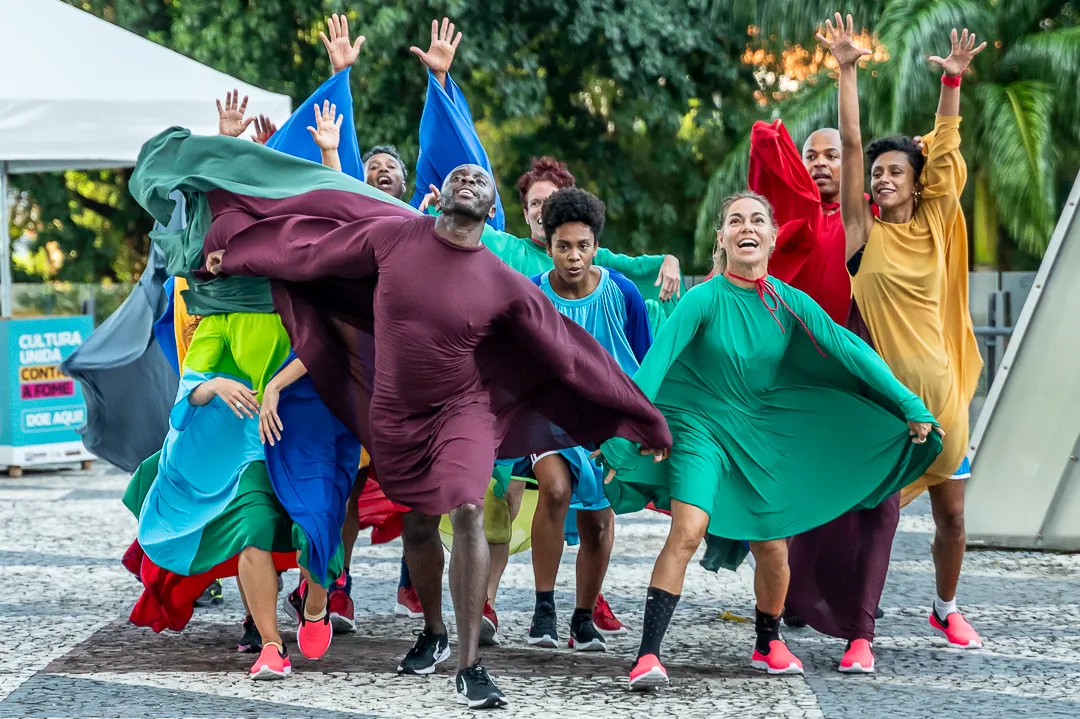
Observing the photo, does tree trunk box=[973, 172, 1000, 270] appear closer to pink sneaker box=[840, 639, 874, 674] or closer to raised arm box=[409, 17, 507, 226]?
raised arm box=[409, 17, 507, 226]

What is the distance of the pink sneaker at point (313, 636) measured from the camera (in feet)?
18.4

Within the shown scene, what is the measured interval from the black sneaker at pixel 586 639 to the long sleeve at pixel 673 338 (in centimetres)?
111

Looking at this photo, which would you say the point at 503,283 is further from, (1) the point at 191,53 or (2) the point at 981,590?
(1) the point at 191,53

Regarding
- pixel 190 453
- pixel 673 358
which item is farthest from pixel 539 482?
pixel 190 453

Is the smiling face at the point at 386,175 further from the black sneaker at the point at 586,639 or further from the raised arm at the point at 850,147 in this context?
the black sneaker at the point at 586,639

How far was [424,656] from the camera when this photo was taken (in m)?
5.54

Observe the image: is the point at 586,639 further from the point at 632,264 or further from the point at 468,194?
the point at 468,194

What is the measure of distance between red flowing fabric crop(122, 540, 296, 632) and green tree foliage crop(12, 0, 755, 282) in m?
12.9

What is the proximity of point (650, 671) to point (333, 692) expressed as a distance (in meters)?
1.12

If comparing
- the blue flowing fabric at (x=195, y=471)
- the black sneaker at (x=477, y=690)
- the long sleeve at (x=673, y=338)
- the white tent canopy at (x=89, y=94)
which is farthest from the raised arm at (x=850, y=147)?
the white tent canopy at (x=89, y=94)

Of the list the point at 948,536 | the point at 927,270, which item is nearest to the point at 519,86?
the point at 927,270

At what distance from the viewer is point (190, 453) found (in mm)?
5617

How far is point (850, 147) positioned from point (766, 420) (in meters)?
1.18

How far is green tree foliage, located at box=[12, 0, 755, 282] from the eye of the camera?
1947 cm
